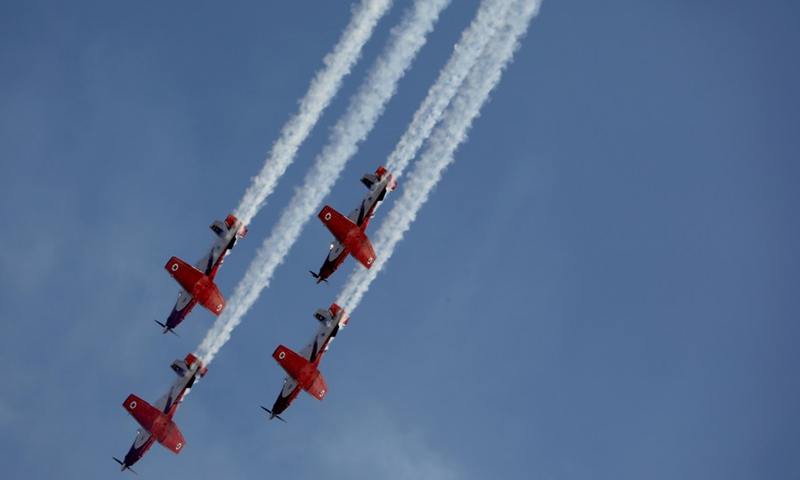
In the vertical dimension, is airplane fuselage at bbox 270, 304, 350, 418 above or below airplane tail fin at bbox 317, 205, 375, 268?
below

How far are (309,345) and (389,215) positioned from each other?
8.35m

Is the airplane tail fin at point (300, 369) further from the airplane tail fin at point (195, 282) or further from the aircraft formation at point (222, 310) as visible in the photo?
the airplane tail fin at point (195, 282)

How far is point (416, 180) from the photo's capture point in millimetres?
56344

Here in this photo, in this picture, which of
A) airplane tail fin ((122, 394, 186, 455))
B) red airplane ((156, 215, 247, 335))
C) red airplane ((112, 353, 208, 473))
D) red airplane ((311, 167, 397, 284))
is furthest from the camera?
airplane tail fin ((122, 394, 186, 455))

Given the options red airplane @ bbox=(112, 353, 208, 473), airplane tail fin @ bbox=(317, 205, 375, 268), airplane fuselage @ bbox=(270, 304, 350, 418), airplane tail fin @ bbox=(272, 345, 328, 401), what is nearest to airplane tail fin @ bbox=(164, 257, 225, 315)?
red airplane @ bbox=(112, 353, 208, 473)

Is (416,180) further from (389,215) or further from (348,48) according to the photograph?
(348,48)

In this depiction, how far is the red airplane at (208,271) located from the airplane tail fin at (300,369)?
369 cm

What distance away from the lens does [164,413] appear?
61219 mm

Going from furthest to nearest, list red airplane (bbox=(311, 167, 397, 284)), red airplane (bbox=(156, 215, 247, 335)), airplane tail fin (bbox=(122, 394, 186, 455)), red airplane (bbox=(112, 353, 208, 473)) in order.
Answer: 1. airplane tail fin (bbox=(122, 394, 186, 455))
2. red airplane (bbox=(112, 353, 208, 473))
3. red airplane (bbox=(156, 215, 247, 335))
4. red airplane (bbox=(311, 167, 397, 284))

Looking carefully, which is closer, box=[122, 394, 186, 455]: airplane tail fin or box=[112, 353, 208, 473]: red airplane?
box=[112, 353, 208, 473]: red airplane

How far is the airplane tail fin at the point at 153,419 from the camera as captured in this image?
6084 cm

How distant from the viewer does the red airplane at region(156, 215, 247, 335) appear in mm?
58656

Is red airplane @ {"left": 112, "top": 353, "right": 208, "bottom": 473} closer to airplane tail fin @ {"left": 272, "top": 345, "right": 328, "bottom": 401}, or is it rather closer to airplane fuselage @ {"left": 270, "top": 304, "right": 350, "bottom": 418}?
airplane tail fin @ {"left": 272, "top": 345, "right": 328, "bottom": 401}

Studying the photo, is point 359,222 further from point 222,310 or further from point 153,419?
point 153,419
